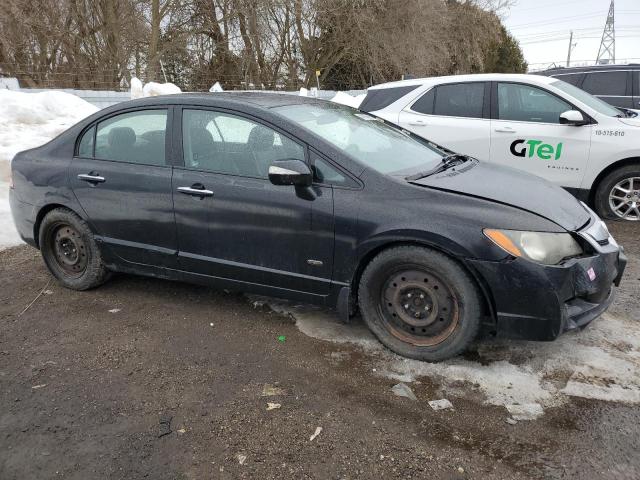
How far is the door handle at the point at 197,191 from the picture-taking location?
3650 mm

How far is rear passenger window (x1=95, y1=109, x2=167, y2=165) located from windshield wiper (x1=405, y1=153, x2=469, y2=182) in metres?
1.78

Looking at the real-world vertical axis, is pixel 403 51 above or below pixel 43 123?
above

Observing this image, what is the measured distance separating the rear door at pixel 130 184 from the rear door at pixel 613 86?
24.8 feet

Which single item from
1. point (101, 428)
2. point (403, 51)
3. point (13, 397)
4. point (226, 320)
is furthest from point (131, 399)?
point (403, 51)

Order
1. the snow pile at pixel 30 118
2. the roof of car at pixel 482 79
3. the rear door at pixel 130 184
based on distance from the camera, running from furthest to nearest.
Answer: the snow pile at pixel 30 118, the roof of car at pixel 482 79, the rear door at pixel 130 184

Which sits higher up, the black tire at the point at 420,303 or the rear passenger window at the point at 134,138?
the rear passenger window at the point at 134,138

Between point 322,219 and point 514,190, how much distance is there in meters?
1.22

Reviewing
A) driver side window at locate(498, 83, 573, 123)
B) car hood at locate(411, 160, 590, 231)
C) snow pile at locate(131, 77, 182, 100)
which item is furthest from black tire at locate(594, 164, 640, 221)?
snow pile at locate(131, 77, 182, 100)

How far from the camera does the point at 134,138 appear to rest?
13.4 ft

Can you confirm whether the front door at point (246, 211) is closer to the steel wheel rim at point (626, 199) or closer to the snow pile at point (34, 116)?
the steel wheel rim at point (626, 199)

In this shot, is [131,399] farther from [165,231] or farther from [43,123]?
[43,123]

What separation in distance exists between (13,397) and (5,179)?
5.23m

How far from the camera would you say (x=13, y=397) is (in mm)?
Answer: 3037

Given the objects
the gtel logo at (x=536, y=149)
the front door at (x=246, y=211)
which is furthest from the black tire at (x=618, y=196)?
the front door at (x=246, y=211)
